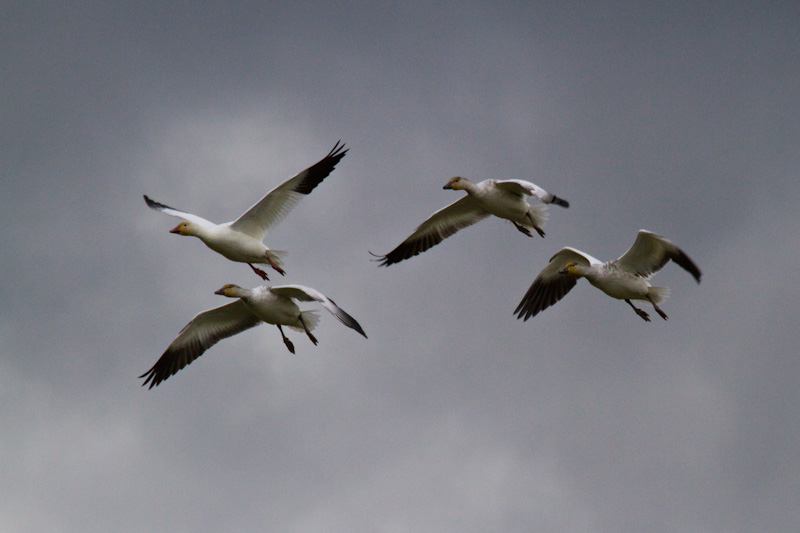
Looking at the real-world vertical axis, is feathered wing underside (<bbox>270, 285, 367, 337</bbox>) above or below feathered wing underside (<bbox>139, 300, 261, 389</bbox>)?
below

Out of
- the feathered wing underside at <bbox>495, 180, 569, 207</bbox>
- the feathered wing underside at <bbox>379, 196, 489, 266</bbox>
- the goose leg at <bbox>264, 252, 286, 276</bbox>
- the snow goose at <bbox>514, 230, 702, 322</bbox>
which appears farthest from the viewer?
the feathered wing underside at <bbox>379, 196, 489, 266</bbox>

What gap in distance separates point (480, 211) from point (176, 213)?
18.0 ft

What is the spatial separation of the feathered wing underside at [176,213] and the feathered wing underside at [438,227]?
13.7 ft

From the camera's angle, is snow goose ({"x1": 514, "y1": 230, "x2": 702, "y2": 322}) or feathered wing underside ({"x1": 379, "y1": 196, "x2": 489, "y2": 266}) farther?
feathered wing underside ({"x1": 379, "y1": 196, "x2": 489, "y2": 266})

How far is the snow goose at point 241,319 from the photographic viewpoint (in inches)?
639

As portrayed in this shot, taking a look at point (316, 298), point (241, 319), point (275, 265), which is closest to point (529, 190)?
point (316, 298)

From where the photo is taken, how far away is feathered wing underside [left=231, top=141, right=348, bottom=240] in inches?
661

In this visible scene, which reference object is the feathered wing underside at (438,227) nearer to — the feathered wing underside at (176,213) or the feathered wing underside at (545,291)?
the feathered wing underside at (545,291)

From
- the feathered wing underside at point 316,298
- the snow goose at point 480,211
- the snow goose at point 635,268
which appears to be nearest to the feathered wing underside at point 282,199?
the feathered wing underside at point 316,298

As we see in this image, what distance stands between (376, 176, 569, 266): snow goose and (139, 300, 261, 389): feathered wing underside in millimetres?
3297

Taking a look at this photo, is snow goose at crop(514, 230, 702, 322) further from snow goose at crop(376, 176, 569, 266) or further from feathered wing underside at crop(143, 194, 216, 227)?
feathered wing underside at crop(143, 194, 216, 227)

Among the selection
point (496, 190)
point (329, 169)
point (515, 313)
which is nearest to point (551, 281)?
point (515, 313)

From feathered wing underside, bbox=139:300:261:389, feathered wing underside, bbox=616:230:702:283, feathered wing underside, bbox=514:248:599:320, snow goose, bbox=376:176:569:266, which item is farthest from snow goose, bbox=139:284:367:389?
feathered wing underside, bbox=616:230:702:283

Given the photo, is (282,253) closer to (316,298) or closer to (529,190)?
(316,298)
